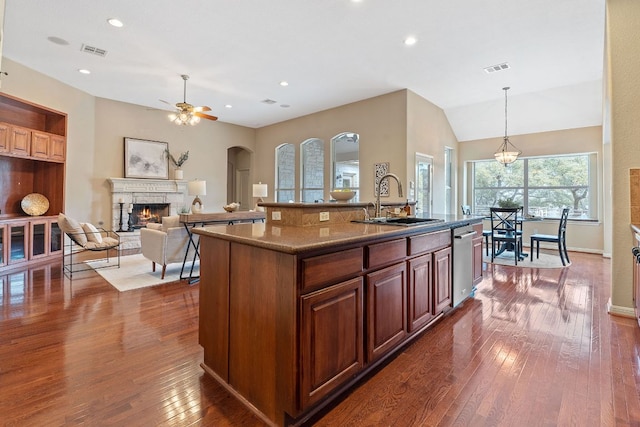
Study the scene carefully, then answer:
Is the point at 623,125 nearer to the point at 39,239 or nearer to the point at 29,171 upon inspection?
the point at 39,239

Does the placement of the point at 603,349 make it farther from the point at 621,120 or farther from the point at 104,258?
the point at 104,258

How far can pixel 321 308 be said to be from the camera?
162cm

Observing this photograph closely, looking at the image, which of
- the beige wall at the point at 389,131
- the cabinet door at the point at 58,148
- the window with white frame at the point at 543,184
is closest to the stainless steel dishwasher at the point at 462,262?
the beige wall at the point at 389,131

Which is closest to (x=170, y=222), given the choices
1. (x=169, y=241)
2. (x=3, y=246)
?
(x=169, y=241)

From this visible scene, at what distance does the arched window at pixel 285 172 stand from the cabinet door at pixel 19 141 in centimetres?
521

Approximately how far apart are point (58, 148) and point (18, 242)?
1814 mm

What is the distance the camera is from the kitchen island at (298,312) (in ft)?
4.99

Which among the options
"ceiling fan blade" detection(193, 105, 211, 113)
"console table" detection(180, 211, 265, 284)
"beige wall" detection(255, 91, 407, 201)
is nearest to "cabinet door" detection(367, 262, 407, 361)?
"console table" detection(180, 211, 265, 284)

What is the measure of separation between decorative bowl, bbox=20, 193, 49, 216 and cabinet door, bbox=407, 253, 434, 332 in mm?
6522

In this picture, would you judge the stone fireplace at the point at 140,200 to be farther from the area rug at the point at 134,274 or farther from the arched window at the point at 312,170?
the arched window at the point at 312,170

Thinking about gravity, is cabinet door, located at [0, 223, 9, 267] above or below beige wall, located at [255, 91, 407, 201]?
below

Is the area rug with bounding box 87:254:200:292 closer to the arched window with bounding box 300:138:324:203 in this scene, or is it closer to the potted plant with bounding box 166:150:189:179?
the potted plant with bounding box 166:150:189:179

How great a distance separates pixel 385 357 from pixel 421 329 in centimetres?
58

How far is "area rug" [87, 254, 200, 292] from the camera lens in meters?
4.11
